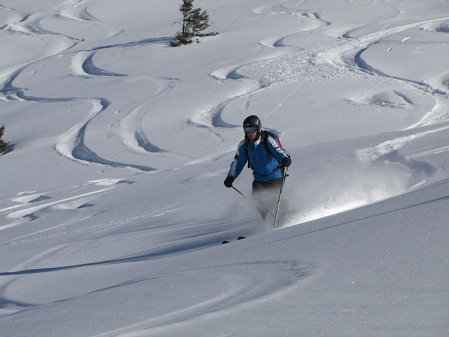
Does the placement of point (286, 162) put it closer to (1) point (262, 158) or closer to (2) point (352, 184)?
(1) point (262, 158)

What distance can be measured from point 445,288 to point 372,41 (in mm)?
20222

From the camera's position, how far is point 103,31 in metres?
31.4

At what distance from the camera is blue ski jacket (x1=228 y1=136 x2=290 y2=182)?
6559 mm

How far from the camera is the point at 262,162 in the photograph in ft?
22.2

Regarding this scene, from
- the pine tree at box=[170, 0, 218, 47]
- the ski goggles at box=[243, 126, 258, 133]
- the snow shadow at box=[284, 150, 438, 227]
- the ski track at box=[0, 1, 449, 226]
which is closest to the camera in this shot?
the ski goggles at box=[243, 126, 258, 133]

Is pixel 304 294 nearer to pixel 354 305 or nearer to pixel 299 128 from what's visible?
pixel 354 305

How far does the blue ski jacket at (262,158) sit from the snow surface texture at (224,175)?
1.92 ft

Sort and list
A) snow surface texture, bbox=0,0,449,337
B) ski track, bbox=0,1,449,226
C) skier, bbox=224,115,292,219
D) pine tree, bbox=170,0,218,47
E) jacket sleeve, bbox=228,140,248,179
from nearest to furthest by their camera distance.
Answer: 1. snow surface texture, bbox=0,0,449,337
2. skier, bbox=224,115,292,219
3. jacket sleeve, bbox=228,140,248,179
4. ski track, bbox=0,1,449,226
5. pine tree, bbox=170,0,218,47

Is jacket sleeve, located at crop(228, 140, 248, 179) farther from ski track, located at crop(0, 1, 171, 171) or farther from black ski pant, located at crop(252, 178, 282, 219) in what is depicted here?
ski track, located at crop(0, 1, 171, 171)

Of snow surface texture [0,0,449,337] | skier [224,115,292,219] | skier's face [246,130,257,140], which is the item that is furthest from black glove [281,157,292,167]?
snow surface texture [0,0,449,337]

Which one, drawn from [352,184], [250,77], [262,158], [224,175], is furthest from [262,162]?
[250,77]

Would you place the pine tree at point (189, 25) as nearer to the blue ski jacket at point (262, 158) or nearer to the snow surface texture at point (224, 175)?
the snow surface texture at point (224, 175)

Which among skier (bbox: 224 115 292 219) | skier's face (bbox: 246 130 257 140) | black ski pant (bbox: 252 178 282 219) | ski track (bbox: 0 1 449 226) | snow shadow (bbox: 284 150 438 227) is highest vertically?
skier's face (bbox: 246 130 257 140)

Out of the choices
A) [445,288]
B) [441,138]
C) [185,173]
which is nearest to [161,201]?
[185,173]
